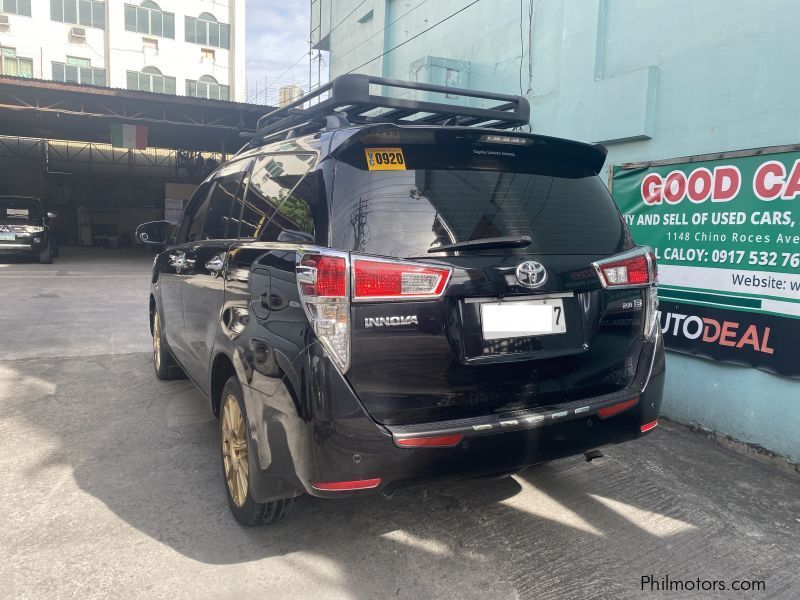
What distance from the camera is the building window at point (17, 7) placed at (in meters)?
32.7

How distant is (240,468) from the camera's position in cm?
283

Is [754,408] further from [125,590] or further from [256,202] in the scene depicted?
[125,590]

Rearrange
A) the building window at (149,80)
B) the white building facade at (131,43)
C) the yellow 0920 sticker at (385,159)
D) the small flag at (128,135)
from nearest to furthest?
1. the yellow 0920 sticker at (385,159)
2. the small flag at (128,135)
3. the white building facade at (131,43)
4. the building window at (149,80)

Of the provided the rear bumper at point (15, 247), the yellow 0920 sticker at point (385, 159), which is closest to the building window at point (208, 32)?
the rear bumper at point (15, 247)

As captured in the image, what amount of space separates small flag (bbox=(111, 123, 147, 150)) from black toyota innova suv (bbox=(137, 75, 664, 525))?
738 inches

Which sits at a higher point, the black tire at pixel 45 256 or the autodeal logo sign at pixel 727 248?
the autodeal logo sign at pixel 727 248

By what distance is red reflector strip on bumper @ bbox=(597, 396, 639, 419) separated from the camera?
2466mm

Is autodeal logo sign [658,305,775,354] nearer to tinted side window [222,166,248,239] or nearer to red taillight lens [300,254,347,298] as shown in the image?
red taillight lens [300,254,347,298]

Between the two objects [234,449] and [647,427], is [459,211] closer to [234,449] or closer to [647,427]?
[647,427]

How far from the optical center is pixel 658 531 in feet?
Answer: 9.48

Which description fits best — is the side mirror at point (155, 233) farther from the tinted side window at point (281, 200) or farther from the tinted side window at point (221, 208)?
the tinted side window at point (281, 200)

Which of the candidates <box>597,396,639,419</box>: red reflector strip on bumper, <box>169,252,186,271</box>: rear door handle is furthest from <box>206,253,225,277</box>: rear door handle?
<box>597,396,639,419</box>: red reflector strip on bumper

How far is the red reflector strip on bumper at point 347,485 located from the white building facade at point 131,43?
39.1 meters

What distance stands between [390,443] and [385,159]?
1.10m
